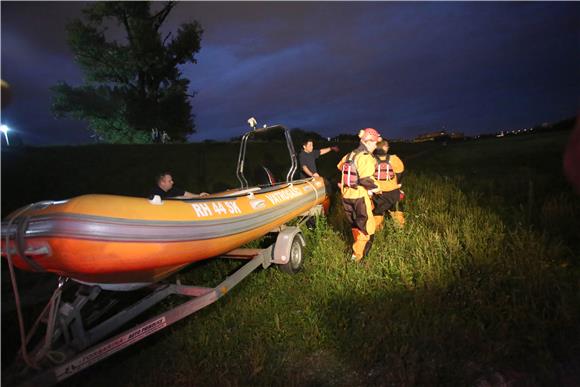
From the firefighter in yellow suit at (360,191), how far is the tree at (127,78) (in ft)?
56.0

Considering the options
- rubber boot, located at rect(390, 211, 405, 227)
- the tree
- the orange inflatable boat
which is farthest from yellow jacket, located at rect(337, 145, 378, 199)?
the tree

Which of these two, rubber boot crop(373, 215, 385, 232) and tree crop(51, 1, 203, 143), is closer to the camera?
rubber boot crop(373, 215, 385, 232)

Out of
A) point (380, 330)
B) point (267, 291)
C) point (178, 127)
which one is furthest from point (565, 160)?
point (178, 127)

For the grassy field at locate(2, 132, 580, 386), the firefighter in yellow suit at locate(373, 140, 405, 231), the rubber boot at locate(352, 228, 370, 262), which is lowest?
the grassy field at locate(2, 132, 580, 386)

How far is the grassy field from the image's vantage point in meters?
2.93

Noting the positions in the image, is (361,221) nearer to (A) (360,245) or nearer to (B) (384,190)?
(A) (360,245)

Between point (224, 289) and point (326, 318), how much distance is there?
1074mm

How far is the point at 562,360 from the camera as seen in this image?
2.81 metres

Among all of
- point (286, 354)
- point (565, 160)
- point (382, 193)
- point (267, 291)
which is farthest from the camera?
point (382, 193)

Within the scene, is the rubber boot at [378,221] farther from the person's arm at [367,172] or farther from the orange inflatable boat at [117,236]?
the orange inflatable boat at [117,236]

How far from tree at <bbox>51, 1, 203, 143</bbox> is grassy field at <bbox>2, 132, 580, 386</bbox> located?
16470 mm

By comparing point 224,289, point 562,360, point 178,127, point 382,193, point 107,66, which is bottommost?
point 562,360

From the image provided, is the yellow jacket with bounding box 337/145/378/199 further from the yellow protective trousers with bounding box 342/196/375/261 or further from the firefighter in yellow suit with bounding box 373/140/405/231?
the firefighter in yellow suit with bounding box 373/140/405/231

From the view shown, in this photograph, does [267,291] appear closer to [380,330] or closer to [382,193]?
[380,330]
